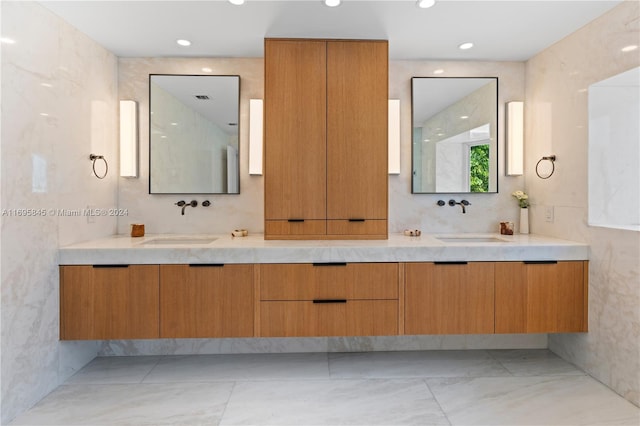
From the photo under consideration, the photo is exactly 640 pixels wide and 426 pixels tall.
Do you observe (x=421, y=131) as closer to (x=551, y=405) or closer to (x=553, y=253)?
(x=553, y=253)

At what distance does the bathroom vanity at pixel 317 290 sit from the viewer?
243cm

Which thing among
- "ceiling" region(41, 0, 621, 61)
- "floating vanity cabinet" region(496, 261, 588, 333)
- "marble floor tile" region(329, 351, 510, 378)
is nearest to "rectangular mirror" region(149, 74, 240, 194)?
"ceiling" region(41, 0, 621, 61)

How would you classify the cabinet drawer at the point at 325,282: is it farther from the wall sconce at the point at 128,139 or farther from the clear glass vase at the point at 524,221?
the wall sconce at the point at 128,139

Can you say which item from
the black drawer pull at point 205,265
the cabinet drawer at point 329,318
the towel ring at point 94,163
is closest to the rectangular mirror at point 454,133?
the cabinet drawer at point 329,318

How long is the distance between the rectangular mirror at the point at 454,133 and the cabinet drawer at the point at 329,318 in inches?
48.0

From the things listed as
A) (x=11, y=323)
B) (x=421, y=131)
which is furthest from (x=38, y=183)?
(x=421, y=131)

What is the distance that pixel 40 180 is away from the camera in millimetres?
2273

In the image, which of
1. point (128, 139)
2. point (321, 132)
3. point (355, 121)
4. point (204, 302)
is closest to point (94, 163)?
point (128, 139)

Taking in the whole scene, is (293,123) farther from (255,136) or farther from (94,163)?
(94,163)

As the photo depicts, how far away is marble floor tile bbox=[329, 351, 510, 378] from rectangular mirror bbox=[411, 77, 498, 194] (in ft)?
4.42

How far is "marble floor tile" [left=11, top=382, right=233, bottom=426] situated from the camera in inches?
82.0

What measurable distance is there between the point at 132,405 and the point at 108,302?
65 centimetres

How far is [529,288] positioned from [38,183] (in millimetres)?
3197

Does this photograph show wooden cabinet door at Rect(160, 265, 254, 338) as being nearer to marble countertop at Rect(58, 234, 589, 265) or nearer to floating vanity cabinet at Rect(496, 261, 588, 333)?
marble countertop at Rect(58, 234, 589, 265)
